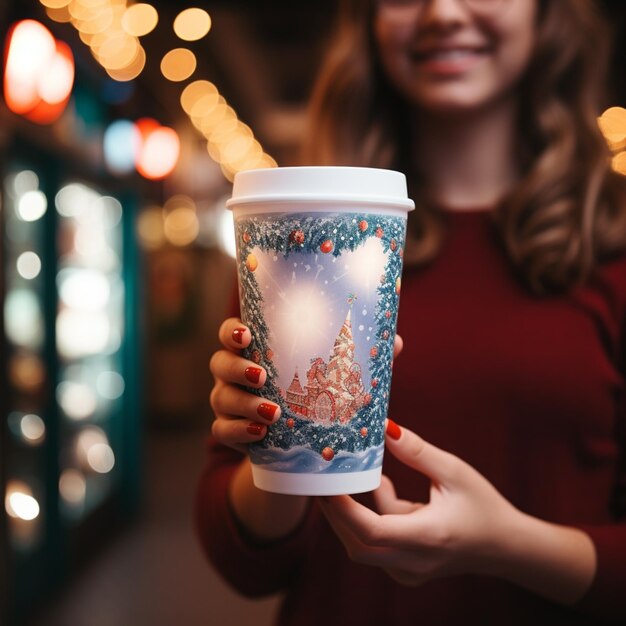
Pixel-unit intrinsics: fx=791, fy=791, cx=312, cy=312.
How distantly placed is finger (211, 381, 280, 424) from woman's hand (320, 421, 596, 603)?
5.9 inches

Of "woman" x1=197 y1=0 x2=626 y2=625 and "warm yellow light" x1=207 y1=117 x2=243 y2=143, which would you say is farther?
"warm yellow light" x1=207 y1=117 x2=243 y2=143

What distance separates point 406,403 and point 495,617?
1.25 ft

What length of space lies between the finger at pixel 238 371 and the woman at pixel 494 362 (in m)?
0.30

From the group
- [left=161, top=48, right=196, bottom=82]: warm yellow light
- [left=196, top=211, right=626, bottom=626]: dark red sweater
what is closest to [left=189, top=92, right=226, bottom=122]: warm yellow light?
[left=161, top=48, right=196, bottom=82]: warm yellow light

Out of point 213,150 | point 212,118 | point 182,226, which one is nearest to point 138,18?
point 212,118

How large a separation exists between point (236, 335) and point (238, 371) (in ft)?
0.14

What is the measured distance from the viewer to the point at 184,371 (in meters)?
8.81

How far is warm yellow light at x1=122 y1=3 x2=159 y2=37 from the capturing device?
197 inches

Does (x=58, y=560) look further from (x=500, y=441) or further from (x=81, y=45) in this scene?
(x=500, y=441)

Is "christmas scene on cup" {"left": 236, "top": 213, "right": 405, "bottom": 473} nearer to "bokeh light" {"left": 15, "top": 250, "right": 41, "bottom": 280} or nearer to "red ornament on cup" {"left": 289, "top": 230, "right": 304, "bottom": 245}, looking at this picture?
"red ornament on cup" {"left": 289, "top": 230, "right": 304, "bottom": 245}

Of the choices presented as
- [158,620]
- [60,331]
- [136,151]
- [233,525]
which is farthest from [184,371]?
[233,525]

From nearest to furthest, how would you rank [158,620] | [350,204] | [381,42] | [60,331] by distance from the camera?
[350,204] < [381,42] < [158,620] < [60,331]

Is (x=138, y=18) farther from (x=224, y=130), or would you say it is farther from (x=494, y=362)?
(x=224, y=130)

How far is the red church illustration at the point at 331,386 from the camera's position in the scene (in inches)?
36.5
